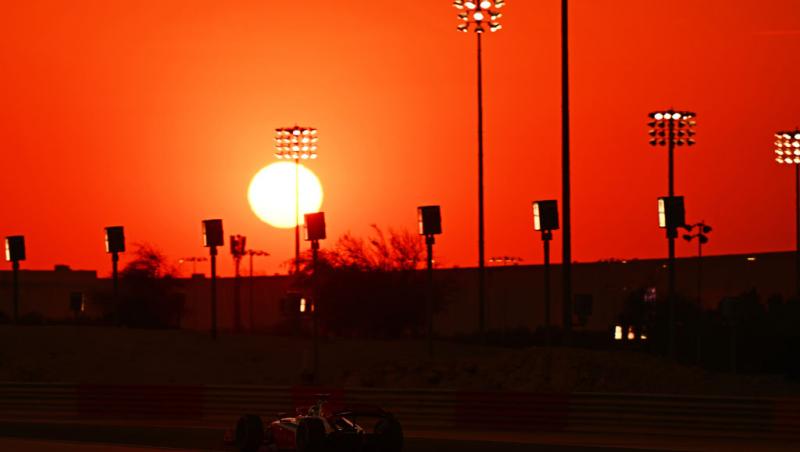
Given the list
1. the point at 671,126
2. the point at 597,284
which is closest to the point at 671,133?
the point at 671,126

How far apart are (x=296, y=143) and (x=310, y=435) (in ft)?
124

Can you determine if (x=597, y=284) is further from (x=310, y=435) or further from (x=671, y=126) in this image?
(x=310, y=435)

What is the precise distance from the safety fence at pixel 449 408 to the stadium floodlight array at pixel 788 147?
44314mm

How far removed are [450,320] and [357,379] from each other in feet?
142

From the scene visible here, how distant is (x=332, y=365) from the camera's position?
45.6 metres

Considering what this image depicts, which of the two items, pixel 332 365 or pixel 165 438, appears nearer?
pixel 165 438

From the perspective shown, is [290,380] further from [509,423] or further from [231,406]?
[509,423]

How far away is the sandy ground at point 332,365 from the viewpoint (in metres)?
36.1

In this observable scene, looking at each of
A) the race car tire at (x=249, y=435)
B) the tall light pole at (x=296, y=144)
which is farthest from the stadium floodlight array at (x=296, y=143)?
the race car tire at (x=249, y=435)

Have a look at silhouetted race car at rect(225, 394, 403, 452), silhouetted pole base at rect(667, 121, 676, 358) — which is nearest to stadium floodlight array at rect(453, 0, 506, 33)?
silhouetted pole base at rect(667, 121, 676, 358)

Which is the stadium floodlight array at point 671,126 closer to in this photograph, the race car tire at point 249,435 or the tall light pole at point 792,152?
the tall light pole at point 792,152

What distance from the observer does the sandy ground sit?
36.1m

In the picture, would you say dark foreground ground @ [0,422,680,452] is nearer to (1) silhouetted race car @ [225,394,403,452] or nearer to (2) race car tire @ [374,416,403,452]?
(1) silhouetted race car @ [225,394,403,452]

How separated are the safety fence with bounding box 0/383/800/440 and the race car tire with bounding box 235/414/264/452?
1.37 meters
